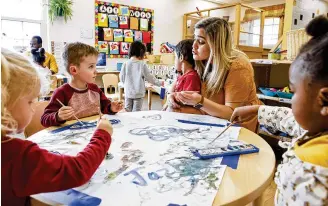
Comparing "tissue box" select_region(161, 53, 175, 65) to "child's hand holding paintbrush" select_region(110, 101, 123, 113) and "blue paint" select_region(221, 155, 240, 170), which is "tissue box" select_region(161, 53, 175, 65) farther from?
"blue paint" select_region(221, 155, 240, 170)

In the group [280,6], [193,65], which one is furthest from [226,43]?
[280,6]

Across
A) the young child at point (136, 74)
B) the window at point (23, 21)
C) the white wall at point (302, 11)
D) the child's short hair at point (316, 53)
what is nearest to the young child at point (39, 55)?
the window at point (23, 21)

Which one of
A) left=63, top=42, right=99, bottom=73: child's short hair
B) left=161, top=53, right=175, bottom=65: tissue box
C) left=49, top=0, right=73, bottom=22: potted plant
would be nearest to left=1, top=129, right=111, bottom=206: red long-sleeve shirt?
left=63, top=42, right=99, bottom=73: child's short hair

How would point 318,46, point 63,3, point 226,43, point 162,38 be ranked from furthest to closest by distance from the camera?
point 162,38 → point 63,3 → point 226,43 → point 318,46

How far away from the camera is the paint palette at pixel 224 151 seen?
800 millimetres

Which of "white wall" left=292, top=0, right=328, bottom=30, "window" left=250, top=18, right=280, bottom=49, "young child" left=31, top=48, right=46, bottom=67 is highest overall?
"window" left=250, top=18, right=280, bottom=49

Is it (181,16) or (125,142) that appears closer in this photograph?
(125,142)

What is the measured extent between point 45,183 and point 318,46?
0.64 m

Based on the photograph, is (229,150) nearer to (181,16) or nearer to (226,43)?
(226,43)

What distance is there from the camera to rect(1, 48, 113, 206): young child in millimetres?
524

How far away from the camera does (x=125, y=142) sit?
36.4 inches

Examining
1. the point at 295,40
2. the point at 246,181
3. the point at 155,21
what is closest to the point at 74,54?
the point at 246,181

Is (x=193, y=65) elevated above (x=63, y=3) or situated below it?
below

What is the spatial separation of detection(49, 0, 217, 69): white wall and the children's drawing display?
458 centimetres
